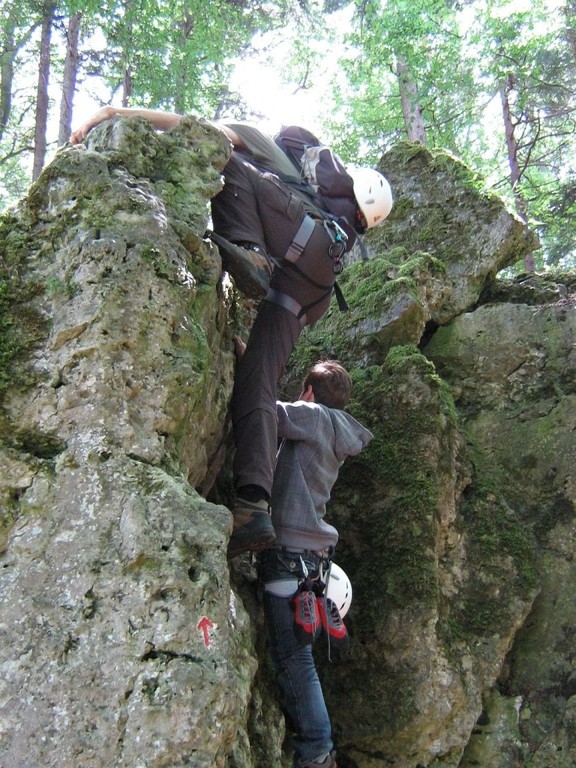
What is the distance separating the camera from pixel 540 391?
696 cm

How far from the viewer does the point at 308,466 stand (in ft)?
16.4

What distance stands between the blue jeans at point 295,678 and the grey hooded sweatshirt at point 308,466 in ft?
0.67

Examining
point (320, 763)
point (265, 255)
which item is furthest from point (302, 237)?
point (320, 763)

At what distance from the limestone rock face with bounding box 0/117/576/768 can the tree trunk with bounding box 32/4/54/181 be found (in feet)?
23.8

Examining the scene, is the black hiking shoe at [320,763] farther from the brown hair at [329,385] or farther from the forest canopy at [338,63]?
the forest canopy at [338,63]

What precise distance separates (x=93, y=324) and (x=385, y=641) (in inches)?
125

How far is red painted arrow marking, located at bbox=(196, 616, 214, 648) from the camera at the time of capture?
3.10 metres

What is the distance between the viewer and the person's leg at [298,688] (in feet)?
14.2

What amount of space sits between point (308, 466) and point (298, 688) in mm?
1436

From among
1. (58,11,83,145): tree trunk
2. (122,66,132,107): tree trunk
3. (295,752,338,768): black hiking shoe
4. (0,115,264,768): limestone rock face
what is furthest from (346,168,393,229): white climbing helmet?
(122,66,132,107): tree trunk

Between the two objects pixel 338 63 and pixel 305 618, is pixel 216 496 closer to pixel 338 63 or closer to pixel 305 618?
pixel 305 618

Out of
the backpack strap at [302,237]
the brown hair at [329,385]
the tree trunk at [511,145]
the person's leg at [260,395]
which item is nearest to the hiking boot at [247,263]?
the backpack strap at [302,237]

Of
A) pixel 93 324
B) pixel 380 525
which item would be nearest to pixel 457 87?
pixel 380 525

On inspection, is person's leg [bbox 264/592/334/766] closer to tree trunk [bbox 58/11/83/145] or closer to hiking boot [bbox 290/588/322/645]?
hiking boot [bbox 290/588/322/645]
